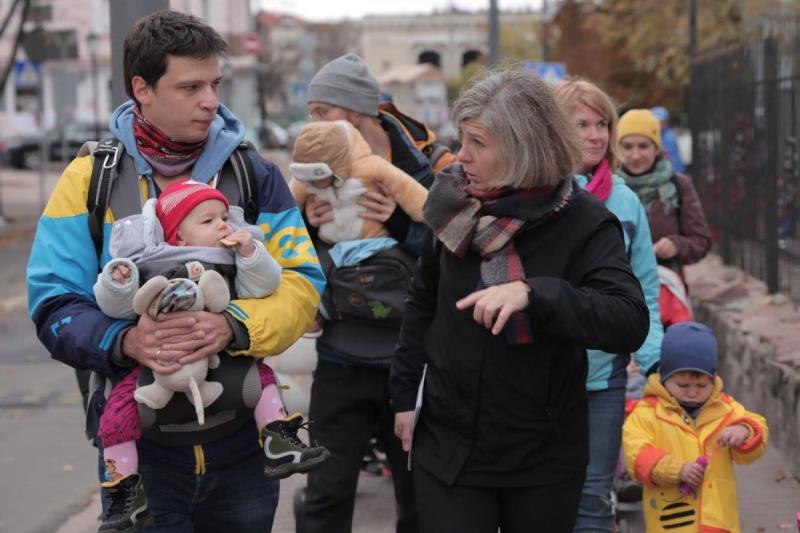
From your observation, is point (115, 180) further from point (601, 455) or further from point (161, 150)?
point (601, 455)

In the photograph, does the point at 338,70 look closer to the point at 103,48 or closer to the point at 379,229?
the point at 379,229

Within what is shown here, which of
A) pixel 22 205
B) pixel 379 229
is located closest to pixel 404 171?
pixel 379 229

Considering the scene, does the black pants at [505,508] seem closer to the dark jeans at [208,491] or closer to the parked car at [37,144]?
the dark jeans at [208,491]

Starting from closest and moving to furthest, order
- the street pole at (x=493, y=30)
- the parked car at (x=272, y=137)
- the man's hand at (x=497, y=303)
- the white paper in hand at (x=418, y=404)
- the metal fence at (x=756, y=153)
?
the man's hand at (x=497, y=303)
the white paper in hand at (x=418, y=404)
the metal fence at (x=756, y=153)
the street pole at (x=493, y=30)
the parked car at (x=272, y=137)

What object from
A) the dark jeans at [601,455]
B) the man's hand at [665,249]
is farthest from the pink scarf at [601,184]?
the man's hand at [665,249]

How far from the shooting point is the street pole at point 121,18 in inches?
232

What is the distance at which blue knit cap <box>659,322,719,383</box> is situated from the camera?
16.2ft

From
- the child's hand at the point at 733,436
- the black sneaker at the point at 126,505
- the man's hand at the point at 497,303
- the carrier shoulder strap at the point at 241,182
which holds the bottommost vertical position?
the child's hand at the point at 733,436

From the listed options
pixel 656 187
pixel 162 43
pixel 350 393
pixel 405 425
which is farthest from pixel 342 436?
pixel 656 187

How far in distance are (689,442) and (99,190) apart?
2497mm

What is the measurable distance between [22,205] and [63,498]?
26715 mm

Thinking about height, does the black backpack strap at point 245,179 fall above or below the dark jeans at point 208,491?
above

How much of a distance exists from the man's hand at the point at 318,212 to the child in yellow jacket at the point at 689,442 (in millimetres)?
1326

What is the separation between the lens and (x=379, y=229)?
198 inches
